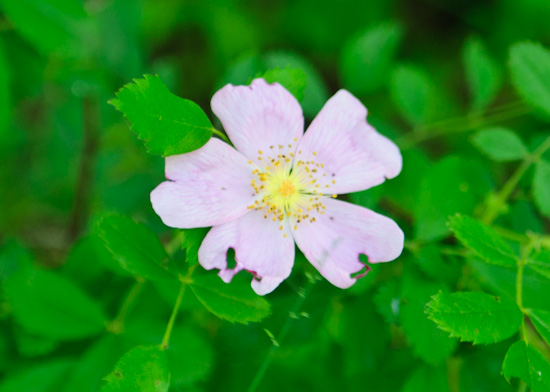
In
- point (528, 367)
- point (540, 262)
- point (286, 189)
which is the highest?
point (286, 189)

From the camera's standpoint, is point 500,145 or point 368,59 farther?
point 368,59

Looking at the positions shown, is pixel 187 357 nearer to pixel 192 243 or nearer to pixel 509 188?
pixel 192 243

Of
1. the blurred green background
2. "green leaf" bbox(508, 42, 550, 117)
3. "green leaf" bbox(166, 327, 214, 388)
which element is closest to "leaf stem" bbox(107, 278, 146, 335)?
Result: the blurred green background

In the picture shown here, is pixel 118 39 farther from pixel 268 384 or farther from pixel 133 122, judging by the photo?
pixel 268 384

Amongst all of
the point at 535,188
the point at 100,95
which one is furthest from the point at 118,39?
the point at 535,188

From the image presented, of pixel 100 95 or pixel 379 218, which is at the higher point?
pixel 379 218

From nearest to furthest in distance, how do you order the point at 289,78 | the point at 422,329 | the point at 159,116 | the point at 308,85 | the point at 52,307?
1. the point at 159,116
2. the point at 289,78
3. the point at 422,329
4. the point at 52,307
5. the point at 308,85

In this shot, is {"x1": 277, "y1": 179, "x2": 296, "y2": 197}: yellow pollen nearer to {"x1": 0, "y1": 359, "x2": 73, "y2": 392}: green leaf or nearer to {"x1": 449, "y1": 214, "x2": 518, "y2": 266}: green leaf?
{"x1": 449, "y1": 214, "x2": 518, "y2": 266}: green leaf

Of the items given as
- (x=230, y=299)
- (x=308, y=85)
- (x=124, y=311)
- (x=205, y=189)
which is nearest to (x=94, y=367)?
(x=124, y=311)
